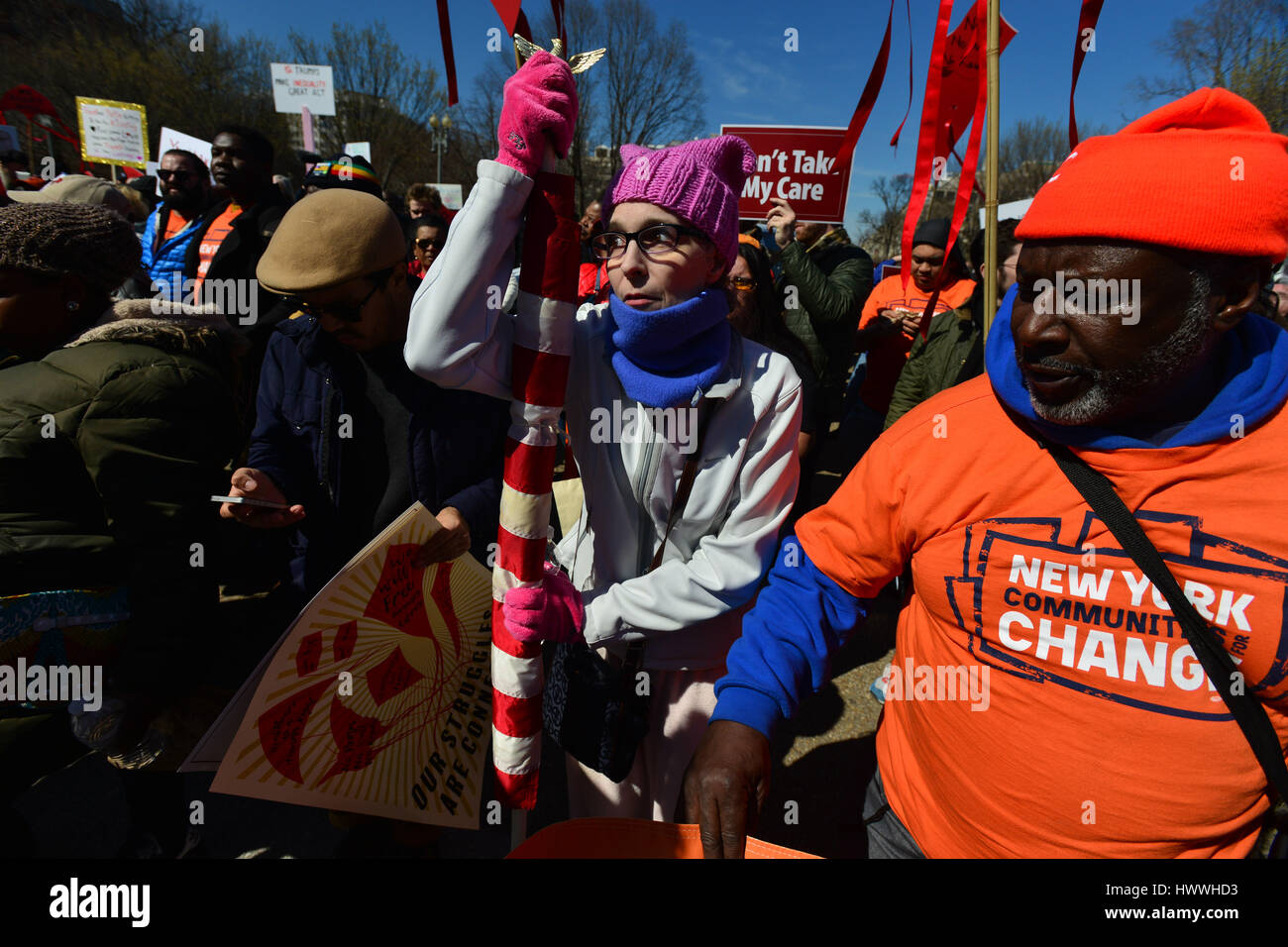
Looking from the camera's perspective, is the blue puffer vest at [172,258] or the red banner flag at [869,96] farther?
the blue puffer vest at [172,258]

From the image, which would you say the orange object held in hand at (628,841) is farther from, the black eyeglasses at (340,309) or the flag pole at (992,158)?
the flag pole at (992,158)

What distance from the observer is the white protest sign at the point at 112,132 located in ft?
31.0

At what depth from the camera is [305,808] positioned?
2.76 m

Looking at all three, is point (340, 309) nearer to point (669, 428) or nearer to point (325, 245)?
point (325, 245)

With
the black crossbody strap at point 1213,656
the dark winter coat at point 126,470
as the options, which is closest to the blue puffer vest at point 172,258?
Answer: the dark winter coat at point 126,470

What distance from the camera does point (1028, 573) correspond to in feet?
3.95

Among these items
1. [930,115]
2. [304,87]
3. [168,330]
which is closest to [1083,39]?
[930,115]

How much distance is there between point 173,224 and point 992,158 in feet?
19.5

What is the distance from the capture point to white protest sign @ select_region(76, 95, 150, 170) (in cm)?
945

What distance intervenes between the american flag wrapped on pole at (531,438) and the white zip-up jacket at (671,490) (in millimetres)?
69

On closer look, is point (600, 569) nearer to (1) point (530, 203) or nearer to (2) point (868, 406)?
(1) point (530, 203)

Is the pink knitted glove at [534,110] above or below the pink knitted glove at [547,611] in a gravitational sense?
above

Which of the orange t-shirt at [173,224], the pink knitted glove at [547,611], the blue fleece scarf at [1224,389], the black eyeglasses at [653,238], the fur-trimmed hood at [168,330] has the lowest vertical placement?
the pink knitted glove at [547,611]
